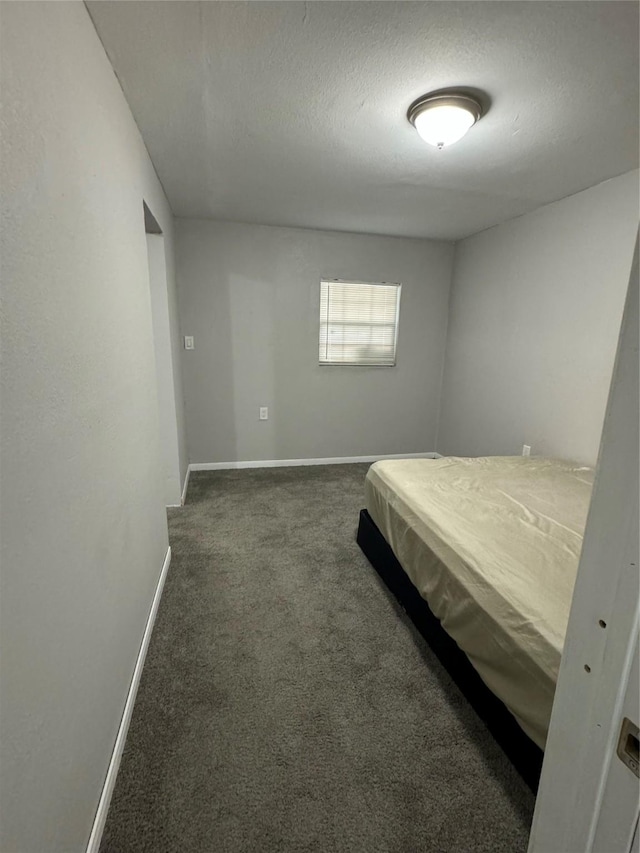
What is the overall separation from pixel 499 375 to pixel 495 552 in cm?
230

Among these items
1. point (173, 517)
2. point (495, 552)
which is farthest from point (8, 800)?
point (173, 517)

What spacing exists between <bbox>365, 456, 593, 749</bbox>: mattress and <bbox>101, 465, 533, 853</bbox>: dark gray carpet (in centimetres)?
28

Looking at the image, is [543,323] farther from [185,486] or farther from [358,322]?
[185,486]

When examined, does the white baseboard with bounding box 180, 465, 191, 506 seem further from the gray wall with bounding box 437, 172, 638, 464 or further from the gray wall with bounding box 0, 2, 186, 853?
the gray wall with bounding box 437, 172, 638, 464

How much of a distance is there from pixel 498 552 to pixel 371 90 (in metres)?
1.93

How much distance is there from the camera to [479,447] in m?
3.71

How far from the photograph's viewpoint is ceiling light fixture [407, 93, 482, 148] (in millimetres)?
1582

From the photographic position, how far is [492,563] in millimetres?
1450

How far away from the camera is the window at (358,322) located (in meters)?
3.89

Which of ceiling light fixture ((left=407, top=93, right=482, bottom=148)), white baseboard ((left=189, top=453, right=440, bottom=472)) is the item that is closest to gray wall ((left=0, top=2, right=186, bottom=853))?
ceiling light fixture ((left=407, top=93, right=482, bottom=148))

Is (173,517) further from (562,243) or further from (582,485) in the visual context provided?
(562,243)

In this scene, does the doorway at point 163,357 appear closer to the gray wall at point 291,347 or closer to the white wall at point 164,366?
the white wall at point 164,366

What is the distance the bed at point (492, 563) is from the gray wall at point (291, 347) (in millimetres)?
1731

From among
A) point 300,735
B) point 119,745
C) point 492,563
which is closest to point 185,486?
point 119,745
